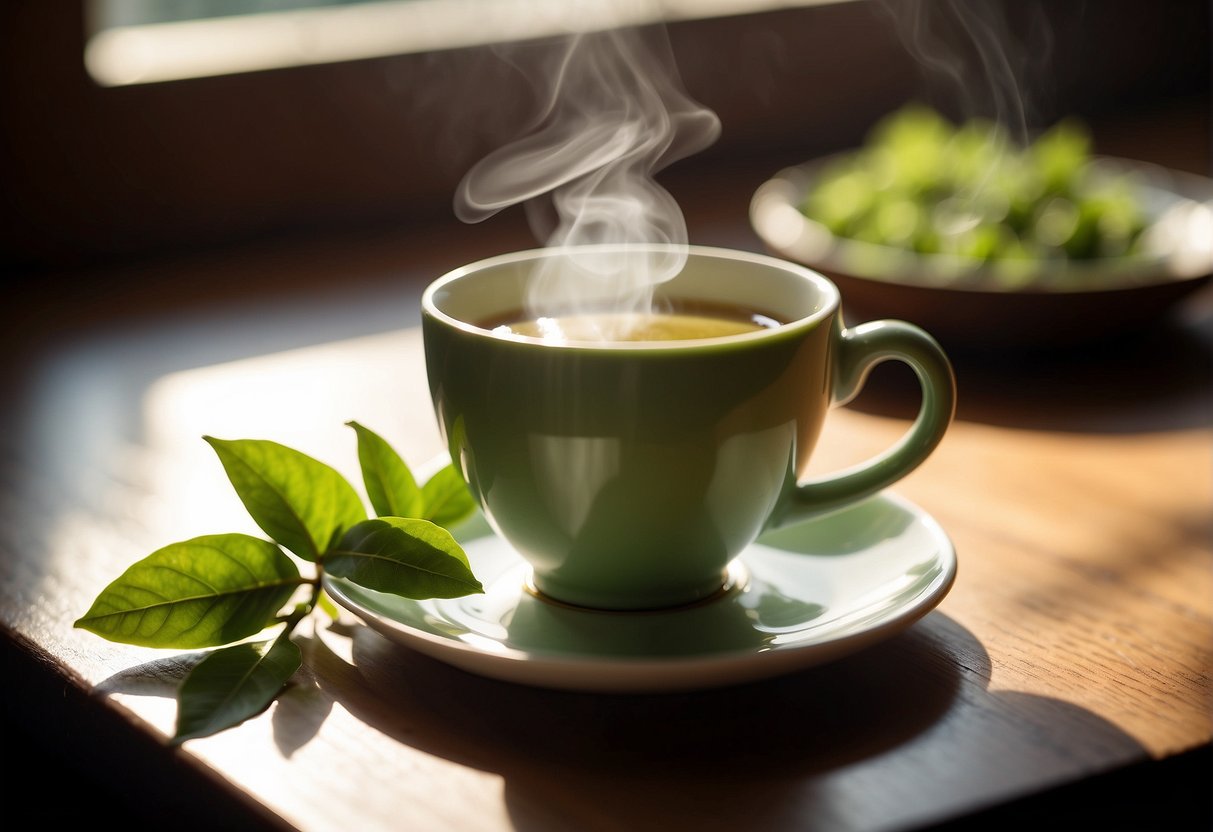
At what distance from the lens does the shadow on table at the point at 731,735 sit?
1.36 ft

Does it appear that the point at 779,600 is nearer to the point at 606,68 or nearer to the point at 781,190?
the point at 781,190

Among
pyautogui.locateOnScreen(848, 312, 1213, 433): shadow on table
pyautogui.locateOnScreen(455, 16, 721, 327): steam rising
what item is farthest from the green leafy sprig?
pyautogui.locateOnScreen(848, 312, 1213, 433): shadow on table

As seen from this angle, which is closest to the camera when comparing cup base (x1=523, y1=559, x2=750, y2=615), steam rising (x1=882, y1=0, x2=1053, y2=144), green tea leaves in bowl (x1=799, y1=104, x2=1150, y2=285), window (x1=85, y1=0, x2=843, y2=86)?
cup base (x1=523, y1=559, x2=750, y2=615)

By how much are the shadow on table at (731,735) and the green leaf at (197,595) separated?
33mm

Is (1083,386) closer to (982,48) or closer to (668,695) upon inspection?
(668,695)

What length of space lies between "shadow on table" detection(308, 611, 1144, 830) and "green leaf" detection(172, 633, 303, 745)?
0.7 inches

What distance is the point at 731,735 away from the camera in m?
0.45

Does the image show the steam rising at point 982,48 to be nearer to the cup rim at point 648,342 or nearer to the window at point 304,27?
the window at point 304,27

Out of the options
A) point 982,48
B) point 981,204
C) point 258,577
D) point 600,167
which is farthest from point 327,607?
point 982,48

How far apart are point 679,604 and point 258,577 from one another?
6.8 inches

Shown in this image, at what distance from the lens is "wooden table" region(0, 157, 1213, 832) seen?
0.42m

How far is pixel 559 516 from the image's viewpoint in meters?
0.51

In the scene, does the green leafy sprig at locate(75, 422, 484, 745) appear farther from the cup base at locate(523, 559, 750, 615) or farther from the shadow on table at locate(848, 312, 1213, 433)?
Result: the shadow on table at locate(848, 312, 1213, 433)

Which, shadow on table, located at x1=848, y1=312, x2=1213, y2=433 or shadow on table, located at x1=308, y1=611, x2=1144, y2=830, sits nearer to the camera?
shadow on table, located at x1=308, y1=611, x2=1144, y2=830
